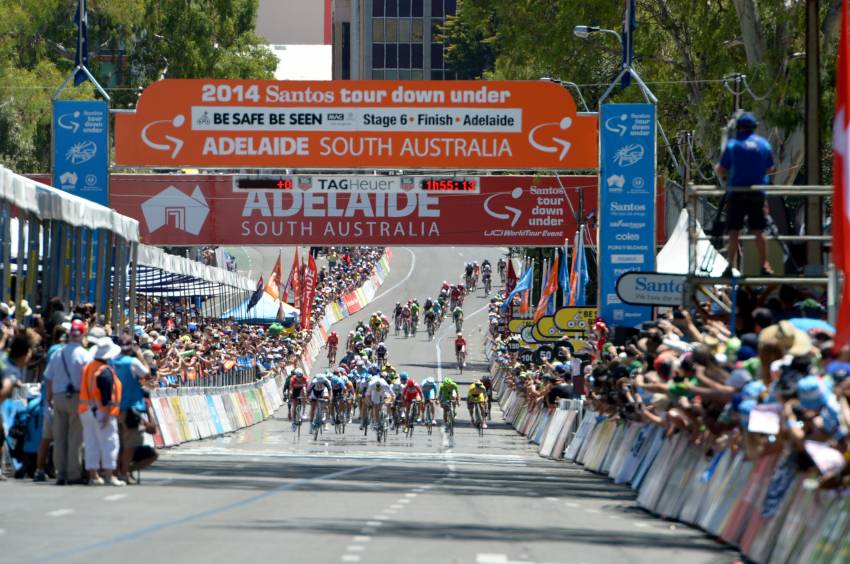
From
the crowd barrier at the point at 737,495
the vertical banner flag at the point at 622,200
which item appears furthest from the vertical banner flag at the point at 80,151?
the crowd barrier at the point at 737,495

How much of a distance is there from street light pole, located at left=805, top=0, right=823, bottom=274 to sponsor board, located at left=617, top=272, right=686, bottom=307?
5.82ft

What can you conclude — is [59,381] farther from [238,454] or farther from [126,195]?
[126,195]

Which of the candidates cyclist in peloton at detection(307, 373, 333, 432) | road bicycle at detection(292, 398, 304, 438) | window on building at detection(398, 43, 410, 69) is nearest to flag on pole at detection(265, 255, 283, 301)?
road bicycle at detection(292, 398, 304, 438)

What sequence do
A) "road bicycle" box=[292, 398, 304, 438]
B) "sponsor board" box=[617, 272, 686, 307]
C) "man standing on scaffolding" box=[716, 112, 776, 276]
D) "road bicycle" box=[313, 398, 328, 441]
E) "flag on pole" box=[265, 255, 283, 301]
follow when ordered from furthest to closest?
1. "flag on pole" box=[265, 255, 283, 301]
2. "road bicycle" box=[292, 398, 304, 438]
3. "road bicycle" box=[313, 398, 328, 441]
4. "sponsor board" box=[617, 272, 686, 307]
5. "man standing on scaffolding" box=[716, 112, 776, 276]

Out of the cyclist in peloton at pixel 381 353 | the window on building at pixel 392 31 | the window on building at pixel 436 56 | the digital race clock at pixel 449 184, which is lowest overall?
the cyclist in peloton at pixel 381 353

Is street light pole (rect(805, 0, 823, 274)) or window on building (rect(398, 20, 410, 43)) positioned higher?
window on building (rect(398, 20, 410, 43))

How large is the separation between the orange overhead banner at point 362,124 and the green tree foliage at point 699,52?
2.72m

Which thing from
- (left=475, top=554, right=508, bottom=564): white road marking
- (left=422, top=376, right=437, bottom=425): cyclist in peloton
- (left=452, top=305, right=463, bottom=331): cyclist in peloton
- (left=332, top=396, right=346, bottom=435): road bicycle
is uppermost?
(left=452, top=305, right=463, bottom=331): cyclist in peloton

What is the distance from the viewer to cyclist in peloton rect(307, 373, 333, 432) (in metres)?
41.7

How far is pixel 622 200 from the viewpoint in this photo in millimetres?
36094

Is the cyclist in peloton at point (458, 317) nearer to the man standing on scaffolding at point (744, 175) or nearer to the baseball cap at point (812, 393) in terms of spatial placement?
the man standing on scaffolding at point (744, 175)

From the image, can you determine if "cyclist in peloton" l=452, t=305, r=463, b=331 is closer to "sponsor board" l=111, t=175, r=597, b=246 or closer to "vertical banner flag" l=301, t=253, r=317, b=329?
"vertical banner flag" l=301, t=253, r=317, b=329

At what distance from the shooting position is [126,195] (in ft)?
141

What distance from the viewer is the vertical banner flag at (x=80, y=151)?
35.5 meters
